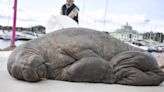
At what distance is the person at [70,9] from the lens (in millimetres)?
3102

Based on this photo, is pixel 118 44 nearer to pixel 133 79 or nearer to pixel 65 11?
pixel 133 79

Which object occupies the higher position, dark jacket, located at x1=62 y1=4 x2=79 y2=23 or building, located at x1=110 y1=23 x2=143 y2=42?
dark jacket, located at x1=62 y1=4 x2=79 y2=23

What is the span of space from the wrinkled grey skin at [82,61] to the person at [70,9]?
3.90ft

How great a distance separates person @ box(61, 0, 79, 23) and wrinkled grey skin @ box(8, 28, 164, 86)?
1.19 m

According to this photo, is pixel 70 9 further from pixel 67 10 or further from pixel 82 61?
pixel 82 61

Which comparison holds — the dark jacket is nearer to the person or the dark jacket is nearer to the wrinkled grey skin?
the person

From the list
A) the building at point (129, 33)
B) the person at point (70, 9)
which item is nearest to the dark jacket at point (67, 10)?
the person at point (70, 9)

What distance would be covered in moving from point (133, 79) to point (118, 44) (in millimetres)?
329

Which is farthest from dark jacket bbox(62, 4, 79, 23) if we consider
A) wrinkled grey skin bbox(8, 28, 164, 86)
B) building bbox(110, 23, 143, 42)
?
wrinkled grey skin bbox(8, 28, 164, 86)

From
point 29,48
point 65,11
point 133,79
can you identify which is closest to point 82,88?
point 133,79

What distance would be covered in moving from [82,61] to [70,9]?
1.52 metres

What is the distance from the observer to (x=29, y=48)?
1.79 meters

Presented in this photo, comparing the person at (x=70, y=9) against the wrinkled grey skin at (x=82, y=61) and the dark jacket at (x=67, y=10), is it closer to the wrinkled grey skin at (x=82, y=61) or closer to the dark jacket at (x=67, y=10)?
the dark jacket at (x=67, y=10)

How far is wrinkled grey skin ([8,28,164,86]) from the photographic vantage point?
1674 millimetres
